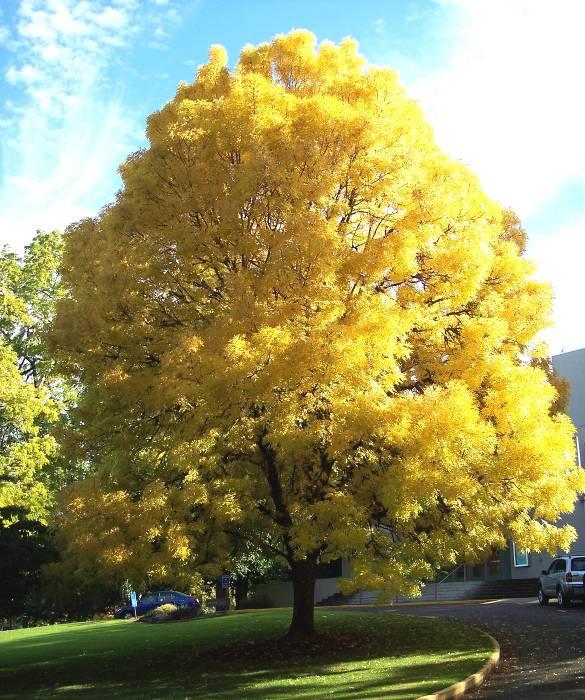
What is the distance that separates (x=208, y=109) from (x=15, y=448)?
1602 centimetres

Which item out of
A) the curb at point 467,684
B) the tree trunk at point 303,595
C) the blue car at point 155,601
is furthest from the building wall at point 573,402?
the curb at point 467,684

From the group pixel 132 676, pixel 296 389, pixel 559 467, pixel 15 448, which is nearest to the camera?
pixel 296 389

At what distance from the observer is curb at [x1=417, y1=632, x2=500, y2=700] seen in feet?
29.4

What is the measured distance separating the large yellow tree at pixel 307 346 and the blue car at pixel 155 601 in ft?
74.1

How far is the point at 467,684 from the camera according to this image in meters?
9.81

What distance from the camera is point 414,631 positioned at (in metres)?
16.7

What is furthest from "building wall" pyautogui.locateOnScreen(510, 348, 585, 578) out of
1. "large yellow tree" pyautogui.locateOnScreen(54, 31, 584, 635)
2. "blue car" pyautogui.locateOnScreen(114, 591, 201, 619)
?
"large yellow tree" pyautogui.locateOnScreen(54, 31, 584, 635)

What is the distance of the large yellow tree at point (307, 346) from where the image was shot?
10.7 m

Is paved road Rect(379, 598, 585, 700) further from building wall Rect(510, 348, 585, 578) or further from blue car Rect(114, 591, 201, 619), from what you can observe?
blue car Rect(114, 591, 201, 619)

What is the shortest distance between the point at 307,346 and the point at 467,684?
5.18m

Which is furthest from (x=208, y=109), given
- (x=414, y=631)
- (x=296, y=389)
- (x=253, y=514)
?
(x=414, y=631)

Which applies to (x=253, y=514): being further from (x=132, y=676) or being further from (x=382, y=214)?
(x=382, y=214)

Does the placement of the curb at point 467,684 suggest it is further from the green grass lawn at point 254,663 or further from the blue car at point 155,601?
the blue car at point 155,601

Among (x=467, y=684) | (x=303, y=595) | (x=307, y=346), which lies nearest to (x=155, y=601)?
(x=303, y=595)
